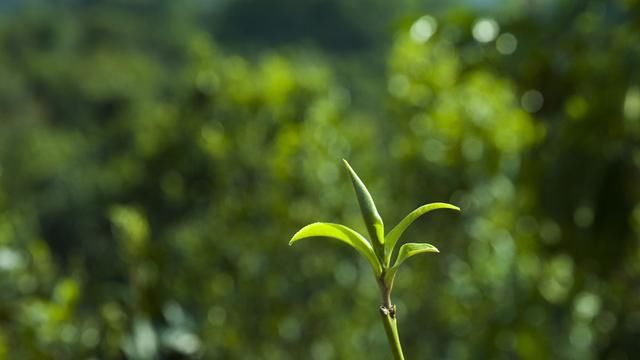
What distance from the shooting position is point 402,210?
3326 millimetres

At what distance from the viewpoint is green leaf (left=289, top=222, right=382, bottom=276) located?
0.99 feet

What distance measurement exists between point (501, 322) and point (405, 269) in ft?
5.60

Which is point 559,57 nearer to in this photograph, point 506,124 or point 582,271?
point 582,271

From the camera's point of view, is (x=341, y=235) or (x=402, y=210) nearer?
(x=341, y=235)

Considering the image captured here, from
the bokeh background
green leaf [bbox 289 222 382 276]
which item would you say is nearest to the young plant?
green leaf [bbox 289 222 382 276]

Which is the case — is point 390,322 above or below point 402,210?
above

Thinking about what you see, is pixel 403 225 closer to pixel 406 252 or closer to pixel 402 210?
pixel 406 252

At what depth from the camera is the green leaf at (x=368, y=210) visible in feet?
0.98

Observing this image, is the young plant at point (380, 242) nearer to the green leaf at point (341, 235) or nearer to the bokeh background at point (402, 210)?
the green leaf at point (341, 235)

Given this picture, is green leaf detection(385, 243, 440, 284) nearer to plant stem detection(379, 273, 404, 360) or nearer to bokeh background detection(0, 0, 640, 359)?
plant stem detection(379, 273, 404, 360)

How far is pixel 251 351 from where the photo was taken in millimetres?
3617

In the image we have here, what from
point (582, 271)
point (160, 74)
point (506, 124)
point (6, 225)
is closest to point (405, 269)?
point (506, 124)

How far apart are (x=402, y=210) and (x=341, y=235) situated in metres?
3.03

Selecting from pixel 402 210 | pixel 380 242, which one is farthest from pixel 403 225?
pixel 402 210
